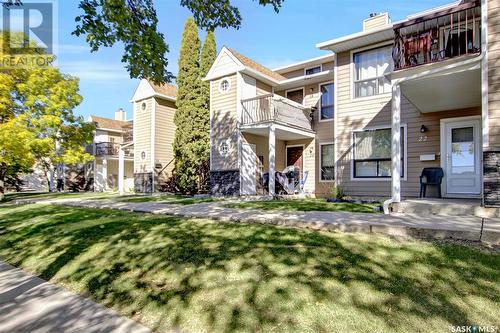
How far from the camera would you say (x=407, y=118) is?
1015cm

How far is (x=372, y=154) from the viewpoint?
1099 cm

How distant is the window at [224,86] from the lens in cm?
1398

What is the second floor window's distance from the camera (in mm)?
13648

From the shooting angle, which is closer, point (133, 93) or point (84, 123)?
point (84, 123)

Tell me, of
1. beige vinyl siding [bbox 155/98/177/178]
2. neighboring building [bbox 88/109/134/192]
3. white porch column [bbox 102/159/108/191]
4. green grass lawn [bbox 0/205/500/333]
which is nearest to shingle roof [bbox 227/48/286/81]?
beige vinyl siding [bbox 155/98/177/178]

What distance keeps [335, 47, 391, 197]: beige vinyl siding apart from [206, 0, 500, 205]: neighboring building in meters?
0.04

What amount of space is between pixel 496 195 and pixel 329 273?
429cm

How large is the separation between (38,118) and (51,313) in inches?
545

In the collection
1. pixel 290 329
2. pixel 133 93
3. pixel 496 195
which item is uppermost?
pixel 133 93

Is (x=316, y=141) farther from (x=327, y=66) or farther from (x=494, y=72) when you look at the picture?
(x=494, y=72)

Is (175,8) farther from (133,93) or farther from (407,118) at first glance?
(133,93)

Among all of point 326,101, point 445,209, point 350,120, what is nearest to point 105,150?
point 326,101

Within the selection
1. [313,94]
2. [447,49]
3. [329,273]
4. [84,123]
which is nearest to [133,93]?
[84,123]

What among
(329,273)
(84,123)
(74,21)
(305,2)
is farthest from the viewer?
(84,123)
